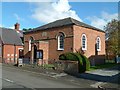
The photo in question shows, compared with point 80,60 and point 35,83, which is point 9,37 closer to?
point 80,60

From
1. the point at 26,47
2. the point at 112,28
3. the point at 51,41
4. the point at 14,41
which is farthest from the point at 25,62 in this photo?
the point at 112,28

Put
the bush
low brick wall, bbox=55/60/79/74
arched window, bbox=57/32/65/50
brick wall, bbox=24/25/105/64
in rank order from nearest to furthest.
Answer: low brick wall, bbox=55/60/79/74, the bush, brick wall, bbox=24/25/105/64, arched window, bbox=57/32/65/50

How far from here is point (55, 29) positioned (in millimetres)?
32625

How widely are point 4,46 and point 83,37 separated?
16919mm

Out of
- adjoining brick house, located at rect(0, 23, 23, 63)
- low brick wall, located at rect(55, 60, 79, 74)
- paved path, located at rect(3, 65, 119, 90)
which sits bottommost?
paved path, located at rect(3, 65, 119, 90)

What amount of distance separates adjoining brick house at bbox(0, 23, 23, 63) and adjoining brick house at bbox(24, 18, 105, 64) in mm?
7403

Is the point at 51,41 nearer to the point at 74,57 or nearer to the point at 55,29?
the point at 55,29

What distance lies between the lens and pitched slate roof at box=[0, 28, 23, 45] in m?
42.5

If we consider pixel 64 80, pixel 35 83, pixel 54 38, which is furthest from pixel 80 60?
pixel 54 38

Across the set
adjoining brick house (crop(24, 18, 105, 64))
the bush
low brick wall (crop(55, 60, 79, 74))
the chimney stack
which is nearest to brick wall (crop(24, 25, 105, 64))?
adjoining brick house (crop(24, 18, 105, 64))

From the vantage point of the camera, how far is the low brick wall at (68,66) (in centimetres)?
2252

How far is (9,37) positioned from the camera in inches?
1745

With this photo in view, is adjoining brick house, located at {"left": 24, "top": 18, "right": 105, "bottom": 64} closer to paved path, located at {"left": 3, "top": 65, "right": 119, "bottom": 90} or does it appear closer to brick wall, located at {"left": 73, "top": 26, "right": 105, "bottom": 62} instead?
brick wall, located at {"left": 73, "top": 26, "right": 105, "bottom": 62}

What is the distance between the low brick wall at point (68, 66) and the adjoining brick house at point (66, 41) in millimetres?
5101
